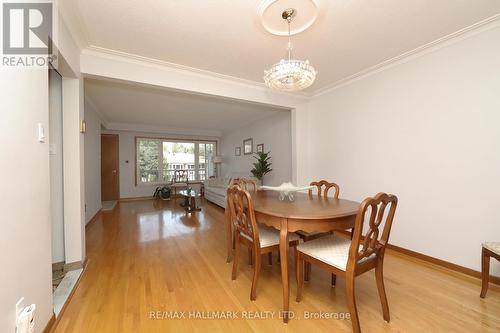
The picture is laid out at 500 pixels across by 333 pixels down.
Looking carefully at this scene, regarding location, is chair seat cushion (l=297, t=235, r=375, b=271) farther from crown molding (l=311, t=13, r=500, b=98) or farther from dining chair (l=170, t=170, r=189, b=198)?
dining chair (l=170, t=170, r=189, b=198)

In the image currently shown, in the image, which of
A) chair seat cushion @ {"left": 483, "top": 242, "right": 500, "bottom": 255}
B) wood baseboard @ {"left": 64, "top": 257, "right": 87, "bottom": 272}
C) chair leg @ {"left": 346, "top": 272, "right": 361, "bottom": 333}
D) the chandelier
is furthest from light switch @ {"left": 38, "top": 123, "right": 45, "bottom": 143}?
chair seat cushion @ {"left": 483, "top": 242, "right": 500, "bottom": 255}

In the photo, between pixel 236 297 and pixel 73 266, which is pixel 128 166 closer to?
pixel 73 266

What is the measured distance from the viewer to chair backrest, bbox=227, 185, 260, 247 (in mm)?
1536

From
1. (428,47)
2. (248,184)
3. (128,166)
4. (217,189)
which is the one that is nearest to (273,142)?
(217,189)

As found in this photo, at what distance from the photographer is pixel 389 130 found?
2.57m

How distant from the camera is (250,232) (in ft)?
5.41

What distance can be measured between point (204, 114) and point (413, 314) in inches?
192

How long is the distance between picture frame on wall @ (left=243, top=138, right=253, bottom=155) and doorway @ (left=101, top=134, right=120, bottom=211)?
3.89 metres

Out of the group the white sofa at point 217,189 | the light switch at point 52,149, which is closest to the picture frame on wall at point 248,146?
the white sofa at point 217,189

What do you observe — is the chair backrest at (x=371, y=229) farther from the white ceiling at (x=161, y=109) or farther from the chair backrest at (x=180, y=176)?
the chair backrest at (x=180, y=176)

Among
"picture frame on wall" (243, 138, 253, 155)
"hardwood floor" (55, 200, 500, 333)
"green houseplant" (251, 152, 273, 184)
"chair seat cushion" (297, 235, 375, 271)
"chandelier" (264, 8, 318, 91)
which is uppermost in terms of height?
"chandelier" (264, 8, 318, 91)

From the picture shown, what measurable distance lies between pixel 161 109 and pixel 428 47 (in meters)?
4.57

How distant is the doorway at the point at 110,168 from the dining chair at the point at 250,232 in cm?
570

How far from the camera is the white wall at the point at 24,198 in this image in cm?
92
